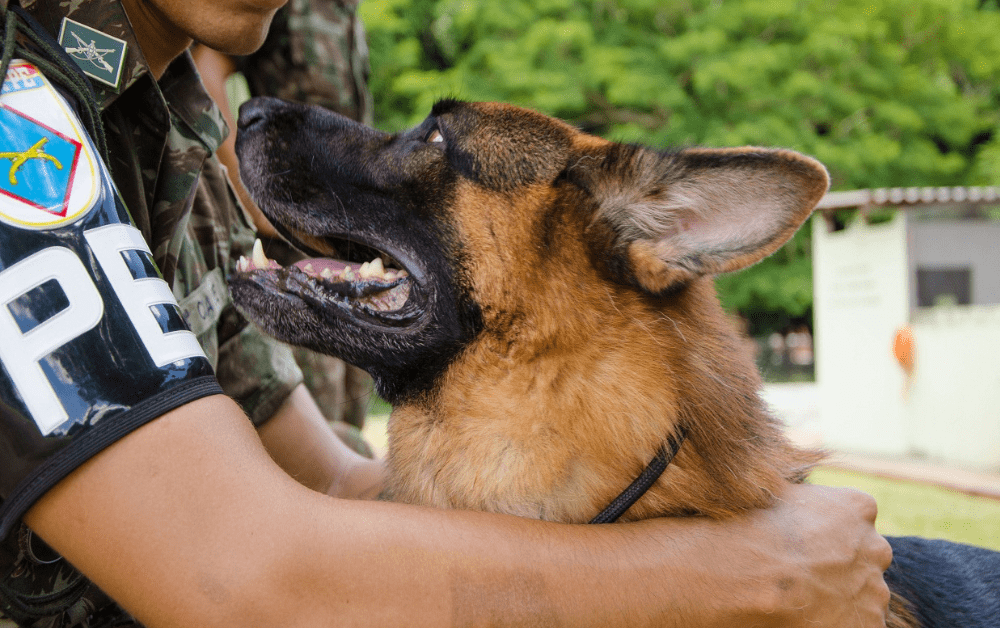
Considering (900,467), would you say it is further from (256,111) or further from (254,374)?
(256,111)

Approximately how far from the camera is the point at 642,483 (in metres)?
1.77

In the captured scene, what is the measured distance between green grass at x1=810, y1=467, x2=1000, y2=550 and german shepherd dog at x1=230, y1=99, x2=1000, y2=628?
9.42ft

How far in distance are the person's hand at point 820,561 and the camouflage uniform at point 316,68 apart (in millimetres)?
2383

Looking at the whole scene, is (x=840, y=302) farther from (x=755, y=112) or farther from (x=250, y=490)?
(x=250, y=490)

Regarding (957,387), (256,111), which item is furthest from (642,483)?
(957,387)

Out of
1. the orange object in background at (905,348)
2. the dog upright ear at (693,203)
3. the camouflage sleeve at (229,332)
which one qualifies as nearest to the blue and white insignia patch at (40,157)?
the camouflage sleeve at (229,332)

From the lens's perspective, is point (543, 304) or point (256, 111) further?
point (256, 111)

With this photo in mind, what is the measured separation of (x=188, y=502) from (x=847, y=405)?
10803 mm

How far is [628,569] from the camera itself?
1472 mm

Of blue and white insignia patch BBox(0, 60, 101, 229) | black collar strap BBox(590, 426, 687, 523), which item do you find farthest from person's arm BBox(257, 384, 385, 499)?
blue and white insignia patch BBox(0, 60, 101, 229)

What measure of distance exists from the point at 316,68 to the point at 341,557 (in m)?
3.14

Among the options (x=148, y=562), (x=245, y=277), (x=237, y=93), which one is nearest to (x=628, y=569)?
(x=148, y=562)

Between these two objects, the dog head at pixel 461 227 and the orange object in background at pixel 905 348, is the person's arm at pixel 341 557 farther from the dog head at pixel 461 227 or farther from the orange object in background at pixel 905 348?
the orange object in background at pixel 905 348

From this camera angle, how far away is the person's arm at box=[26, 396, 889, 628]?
1.17m
